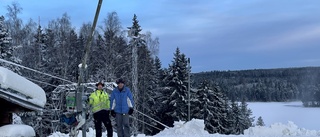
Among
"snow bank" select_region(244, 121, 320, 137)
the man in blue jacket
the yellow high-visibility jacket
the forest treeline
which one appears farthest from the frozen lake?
the man in blue jacket

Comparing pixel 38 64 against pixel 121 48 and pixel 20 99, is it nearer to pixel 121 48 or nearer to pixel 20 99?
pixel 121 48

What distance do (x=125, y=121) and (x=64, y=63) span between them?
91.3 feet

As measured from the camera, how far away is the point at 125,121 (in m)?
10.5

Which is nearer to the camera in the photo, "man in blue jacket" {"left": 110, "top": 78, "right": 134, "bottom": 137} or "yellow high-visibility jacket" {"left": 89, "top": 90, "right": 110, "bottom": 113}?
"man in blue jacket" {"left": 110, "top": 78, "right": 134, "bottom": 137}

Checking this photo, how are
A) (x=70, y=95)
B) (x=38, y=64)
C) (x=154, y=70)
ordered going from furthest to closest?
1. (x=154, y=70)
2. (x=38, y=64)
3. (x=70, y=95)

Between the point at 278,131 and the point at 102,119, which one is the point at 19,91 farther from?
the point at 278,131

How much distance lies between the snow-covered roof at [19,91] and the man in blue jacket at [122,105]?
5.46 meters

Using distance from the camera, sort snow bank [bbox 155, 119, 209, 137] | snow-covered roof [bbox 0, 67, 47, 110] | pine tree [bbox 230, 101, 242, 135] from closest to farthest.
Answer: snow-covered roof [bbox 0, 67, 47, 110]
snow bank [bbox 155, 119, 209, 137]
pine tree [bbox 230, 101, 242, 135]

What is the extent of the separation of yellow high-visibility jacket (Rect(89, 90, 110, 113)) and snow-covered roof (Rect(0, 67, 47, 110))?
580 cm

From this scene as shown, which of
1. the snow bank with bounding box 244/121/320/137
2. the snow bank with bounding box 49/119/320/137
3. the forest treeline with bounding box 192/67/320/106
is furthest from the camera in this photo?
the forest treeline with bounding box 192/67/320/106

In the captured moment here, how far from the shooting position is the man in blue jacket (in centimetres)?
1049

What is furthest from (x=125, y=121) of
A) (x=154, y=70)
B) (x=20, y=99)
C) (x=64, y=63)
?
(x=154, y=70)

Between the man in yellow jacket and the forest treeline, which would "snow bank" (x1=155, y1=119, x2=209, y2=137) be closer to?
the man in yellow jacket

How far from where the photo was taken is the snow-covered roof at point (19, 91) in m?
4.46
